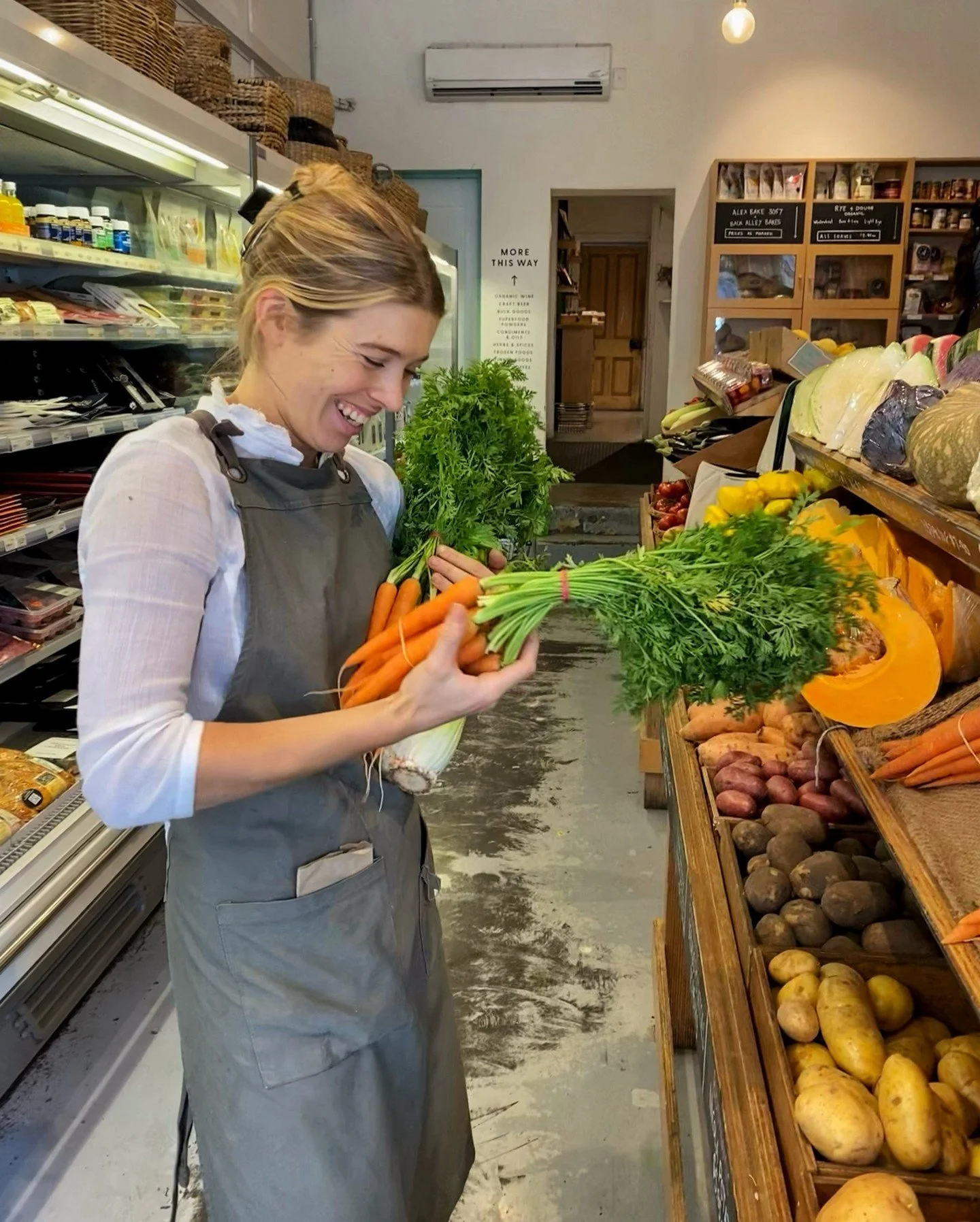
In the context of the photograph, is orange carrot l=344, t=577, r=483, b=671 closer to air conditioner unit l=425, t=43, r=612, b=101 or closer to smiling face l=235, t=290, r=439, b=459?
smiling face l=235, t=290, r=439, b=459

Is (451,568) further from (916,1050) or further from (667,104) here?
(667,104)

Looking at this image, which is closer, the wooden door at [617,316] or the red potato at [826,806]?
the red potato at [826,806]

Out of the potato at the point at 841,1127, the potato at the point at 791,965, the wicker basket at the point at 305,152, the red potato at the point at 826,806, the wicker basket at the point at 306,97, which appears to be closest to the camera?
the potato at the point at 841,1127

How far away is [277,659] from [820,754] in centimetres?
145

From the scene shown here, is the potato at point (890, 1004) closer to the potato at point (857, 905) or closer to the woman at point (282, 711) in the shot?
the potato at point (857, 905)

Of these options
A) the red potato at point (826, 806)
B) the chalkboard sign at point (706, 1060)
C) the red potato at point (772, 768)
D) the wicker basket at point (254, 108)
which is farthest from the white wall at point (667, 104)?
the chalkboard sign at point (706, 1060)

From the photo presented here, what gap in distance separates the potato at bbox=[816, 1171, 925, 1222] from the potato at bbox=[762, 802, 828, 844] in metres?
0.79

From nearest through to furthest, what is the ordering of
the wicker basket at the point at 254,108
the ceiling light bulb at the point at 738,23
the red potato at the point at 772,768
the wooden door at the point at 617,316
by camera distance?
the red potato at the point at 772,768 < the wicker basket at the point at 254,108 < the ceiling light bulb at the point at 738,23 < the wooden door at the point at 617,316

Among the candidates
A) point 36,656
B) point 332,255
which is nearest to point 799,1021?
point 332,255

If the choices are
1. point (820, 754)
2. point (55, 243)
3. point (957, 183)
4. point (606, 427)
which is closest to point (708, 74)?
point (957, 183)

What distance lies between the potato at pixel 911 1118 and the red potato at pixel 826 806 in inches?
29.6

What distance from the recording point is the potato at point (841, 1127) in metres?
1.18

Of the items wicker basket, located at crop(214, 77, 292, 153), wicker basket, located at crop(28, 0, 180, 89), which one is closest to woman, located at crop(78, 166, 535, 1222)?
wicker basket, located at crop(28, 0, 180, 89)

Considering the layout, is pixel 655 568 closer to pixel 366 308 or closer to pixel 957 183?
pixel 366 308
